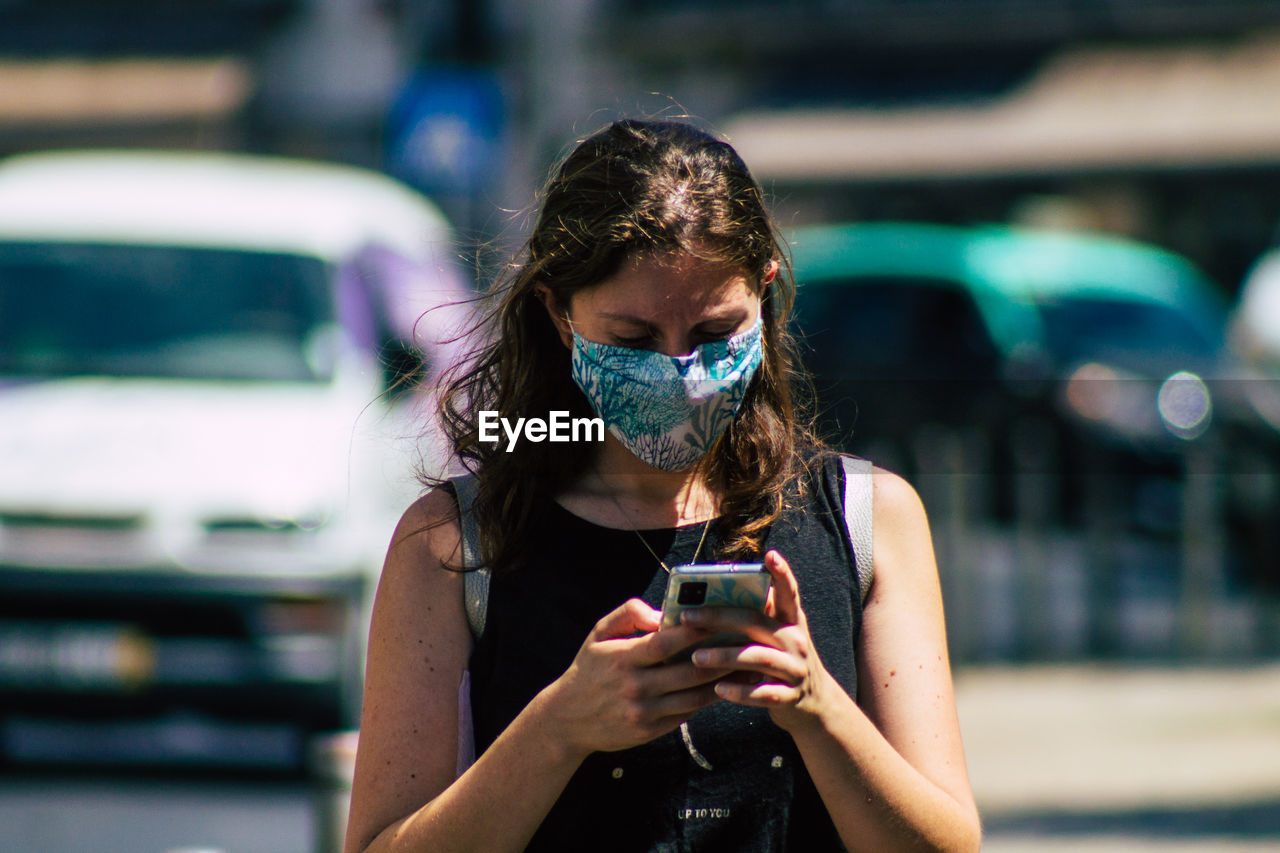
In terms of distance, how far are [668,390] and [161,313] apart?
15.0 feet

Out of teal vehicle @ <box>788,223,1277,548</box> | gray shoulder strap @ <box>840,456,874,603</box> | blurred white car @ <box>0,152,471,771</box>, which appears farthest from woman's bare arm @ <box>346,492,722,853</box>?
teal vehicle @ <box>788,223,1277,548</box>

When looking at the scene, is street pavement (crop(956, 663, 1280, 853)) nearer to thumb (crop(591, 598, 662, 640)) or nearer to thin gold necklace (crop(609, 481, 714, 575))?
thin gold necklace (crop(609, 481, 714, 575))

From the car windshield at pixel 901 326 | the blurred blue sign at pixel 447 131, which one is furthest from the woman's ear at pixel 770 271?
the car windshield at pixel 901 326

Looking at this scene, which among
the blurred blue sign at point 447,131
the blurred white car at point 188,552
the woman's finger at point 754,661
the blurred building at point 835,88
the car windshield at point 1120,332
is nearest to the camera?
the woman's finger at point 754,661

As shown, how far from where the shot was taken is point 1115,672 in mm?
8156

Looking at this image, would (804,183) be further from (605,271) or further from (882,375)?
(605,271)

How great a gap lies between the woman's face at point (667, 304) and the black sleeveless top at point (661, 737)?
246mm

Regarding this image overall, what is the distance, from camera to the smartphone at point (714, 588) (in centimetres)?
171

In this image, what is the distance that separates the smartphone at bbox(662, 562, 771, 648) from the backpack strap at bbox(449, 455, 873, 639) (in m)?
0.36

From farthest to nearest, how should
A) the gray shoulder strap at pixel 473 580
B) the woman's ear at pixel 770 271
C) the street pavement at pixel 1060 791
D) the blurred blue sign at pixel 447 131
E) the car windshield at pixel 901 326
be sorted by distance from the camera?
the car windshield at pixel 901 326 < the blurred blue sign at pixel 447 131 < the street pavement at pixel 1060 791 < the woman's ear at pixel 770 271 < the gray shoulder strap at pixel 473 580

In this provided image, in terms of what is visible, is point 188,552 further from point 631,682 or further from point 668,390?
point 631,682

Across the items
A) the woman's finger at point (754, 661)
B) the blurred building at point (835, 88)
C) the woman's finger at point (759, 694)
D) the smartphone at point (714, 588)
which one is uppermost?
the blurred building at point (835, 88)

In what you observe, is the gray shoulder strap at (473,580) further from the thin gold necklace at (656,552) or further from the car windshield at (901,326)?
the car windshield at (901,326)

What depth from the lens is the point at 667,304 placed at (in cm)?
204
